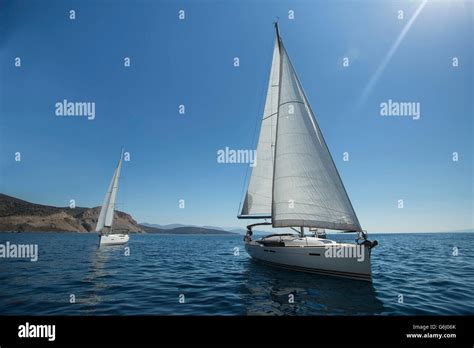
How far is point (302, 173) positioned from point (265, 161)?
821 cm

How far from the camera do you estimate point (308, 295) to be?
11617 millimetres

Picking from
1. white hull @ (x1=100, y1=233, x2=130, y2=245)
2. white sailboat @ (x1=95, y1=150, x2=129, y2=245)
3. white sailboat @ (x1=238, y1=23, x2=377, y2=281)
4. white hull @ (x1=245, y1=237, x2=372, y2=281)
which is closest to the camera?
white hull @ (x1=245, y1=237, x2=372, y2=281)

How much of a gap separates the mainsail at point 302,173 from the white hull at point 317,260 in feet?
4.91

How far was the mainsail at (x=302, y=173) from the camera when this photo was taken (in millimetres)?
16234

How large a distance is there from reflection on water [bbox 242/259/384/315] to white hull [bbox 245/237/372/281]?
1.49 ft

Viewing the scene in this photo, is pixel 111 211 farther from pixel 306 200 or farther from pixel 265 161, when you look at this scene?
pixel 306 200

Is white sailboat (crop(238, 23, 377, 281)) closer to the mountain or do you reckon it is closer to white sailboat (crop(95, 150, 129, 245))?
white sailboat (crop(95, 150, 129, 245))

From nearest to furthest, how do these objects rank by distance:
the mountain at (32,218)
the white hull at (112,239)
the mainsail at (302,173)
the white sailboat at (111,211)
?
the mainsail at (302,173)
the white hull at (112,239)
the white sailboat at (111,211)
the mountain at (32,218)

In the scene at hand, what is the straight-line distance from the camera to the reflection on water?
374 inches

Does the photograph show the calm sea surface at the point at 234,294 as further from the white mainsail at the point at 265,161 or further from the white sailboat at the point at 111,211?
the white sailboat at the point at 111,211

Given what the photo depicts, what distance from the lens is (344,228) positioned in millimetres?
15508
